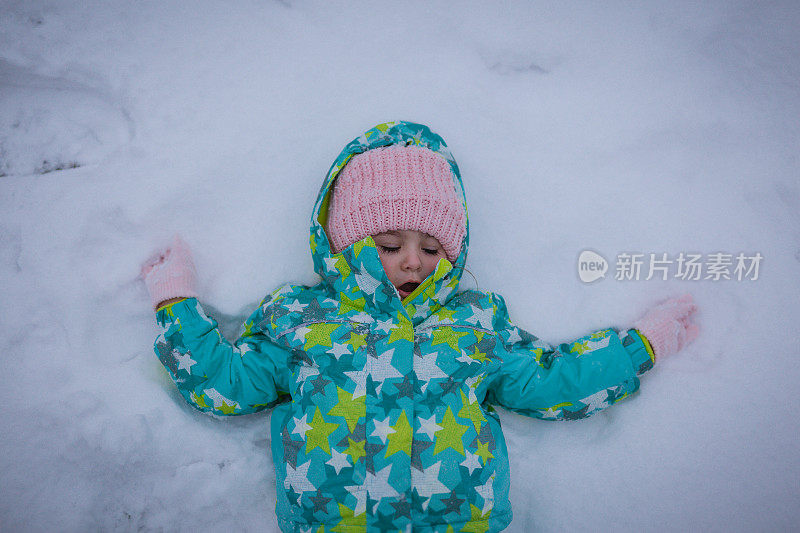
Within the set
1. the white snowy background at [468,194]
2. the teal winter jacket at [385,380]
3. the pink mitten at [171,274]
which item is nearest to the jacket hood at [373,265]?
the teal winter jacket at [385,380]

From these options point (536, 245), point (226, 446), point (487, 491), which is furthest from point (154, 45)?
point (487, 491)

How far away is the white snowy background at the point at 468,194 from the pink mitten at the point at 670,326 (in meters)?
0.05

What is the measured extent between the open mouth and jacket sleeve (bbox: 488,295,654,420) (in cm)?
30

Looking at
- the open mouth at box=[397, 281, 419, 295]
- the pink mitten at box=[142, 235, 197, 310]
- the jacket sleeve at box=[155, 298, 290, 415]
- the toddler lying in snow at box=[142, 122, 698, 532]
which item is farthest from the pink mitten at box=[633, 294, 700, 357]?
the pink mitten at box=[142, 235, 197, 310]

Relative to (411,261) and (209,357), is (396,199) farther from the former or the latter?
(209,357)

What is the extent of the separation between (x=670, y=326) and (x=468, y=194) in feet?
2.66

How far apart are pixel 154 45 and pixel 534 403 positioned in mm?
1786

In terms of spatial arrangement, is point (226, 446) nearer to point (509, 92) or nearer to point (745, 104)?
point (509, 92)

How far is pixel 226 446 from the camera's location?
5.65ft

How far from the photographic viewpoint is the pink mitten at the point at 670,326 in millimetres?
1714

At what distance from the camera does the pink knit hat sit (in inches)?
60.8

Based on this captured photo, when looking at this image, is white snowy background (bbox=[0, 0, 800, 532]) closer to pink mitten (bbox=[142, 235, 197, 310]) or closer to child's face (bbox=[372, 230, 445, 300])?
pink mitten (bbox=[142, 235, 197, 310])

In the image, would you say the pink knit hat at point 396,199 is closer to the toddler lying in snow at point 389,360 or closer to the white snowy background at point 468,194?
the toddler lying in snow at point 389,360

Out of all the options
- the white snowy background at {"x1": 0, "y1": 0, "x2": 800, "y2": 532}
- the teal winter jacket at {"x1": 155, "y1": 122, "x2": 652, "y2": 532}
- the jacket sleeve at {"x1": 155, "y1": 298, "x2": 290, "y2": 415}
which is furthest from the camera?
the white snowy background at {"x1": 0, "y1": 0, "x2": 800, "y2": 532}
